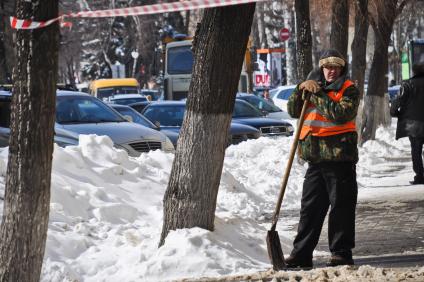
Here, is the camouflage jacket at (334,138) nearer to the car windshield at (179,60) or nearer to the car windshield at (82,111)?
the car windshield at (82,111)

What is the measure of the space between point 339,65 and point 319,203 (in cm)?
110

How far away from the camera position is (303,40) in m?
17.2

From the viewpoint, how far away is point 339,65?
780 cm

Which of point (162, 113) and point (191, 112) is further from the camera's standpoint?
point (162, 113)

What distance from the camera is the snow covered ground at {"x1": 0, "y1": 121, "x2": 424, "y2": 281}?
25.8ft

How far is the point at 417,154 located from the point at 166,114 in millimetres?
7039

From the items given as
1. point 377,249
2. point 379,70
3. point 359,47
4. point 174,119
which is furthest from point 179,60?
point 377,249

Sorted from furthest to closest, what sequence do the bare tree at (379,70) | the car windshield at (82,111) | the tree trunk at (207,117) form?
the bare tree at (379,70)
the car windshield at (82,111)
the tree trunk at (207,117)

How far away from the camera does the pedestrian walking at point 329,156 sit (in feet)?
25.2

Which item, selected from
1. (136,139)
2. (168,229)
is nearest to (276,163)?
(136,139)

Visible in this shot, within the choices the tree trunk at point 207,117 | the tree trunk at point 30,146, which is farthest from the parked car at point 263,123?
the tree trunk at point 30,146

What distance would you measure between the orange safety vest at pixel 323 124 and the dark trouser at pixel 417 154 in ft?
21.5

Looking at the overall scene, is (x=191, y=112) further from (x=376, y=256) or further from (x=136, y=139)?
(x=136, y=139)

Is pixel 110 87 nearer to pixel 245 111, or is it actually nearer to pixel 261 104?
pixel 261 104
